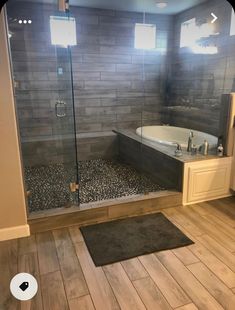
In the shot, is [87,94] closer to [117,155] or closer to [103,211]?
[117,155]

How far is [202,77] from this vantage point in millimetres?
3715

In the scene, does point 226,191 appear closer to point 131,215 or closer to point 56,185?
point 131,215

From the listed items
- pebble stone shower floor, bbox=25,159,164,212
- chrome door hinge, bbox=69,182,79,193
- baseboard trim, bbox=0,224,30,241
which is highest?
chrome door hinge, bbox=69,182,79,193

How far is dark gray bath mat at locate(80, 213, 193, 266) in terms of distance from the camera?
205 cm

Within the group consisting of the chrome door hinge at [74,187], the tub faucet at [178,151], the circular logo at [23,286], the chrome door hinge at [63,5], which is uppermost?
the chrome door hinge at [63,5]

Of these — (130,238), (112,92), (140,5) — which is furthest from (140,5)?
(130,238)

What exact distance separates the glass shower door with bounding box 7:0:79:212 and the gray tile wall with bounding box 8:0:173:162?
0.01 metres

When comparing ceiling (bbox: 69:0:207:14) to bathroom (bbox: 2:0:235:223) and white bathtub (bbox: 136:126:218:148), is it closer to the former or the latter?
bathroom (bbox: 2:0:235:223)

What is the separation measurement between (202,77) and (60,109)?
209 cm

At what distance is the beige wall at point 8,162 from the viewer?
1.95m

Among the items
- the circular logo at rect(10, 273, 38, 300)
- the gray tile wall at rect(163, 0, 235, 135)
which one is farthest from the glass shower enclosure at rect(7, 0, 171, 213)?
the circular logo at rect(10, 273, 38, 300)

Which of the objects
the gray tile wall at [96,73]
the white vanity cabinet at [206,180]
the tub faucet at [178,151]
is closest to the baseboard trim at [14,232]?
the gray tile wall at [96,73]

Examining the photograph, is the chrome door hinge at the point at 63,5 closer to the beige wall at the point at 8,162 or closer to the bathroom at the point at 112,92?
the bathroom at the point at 112,92

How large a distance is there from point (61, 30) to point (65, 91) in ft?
2.76
